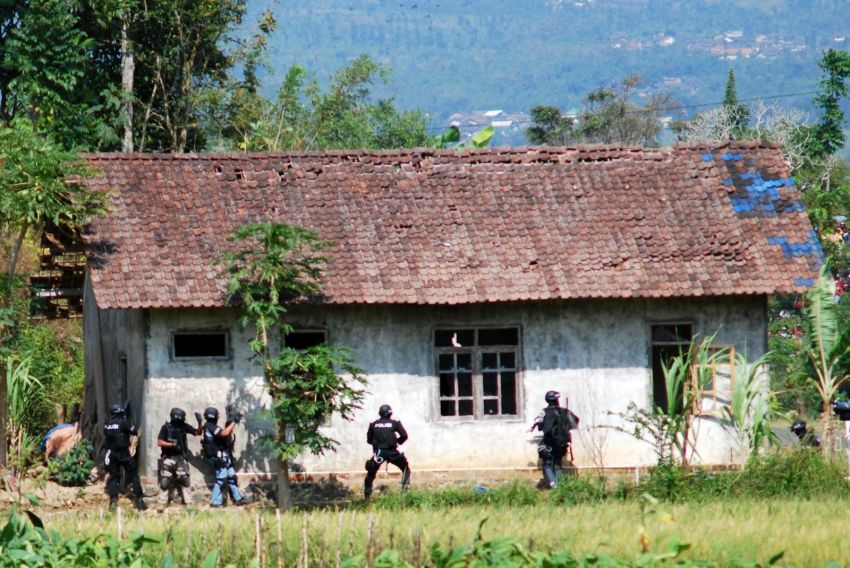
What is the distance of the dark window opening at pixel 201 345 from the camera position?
21938mm

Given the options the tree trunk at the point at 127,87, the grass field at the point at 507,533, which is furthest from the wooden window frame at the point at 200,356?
the tree trunk at the point at 127,87

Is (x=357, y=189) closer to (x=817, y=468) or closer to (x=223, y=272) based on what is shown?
(x=223, y=272)

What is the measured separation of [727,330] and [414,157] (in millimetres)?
5236

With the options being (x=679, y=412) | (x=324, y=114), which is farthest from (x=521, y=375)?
(x=324, y=114)

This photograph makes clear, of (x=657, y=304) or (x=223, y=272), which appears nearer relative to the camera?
(x=223, y=272)

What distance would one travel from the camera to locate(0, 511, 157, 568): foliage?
13570 millimetres

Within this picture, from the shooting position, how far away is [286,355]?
20.5 m

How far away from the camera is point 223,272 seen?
2141cm

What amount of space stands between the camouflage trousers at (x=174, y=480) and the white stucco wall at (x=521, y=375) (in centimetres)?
44

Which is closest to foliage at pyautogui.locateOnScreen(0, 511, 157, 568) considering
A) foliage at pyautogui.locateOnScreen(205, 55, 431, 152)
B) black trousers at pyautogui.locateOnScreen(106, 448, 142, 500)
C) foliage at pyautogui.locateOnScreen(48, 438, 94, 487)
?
black trousers at pyautogui.locateOnScreen(106, 448, 142, 500)

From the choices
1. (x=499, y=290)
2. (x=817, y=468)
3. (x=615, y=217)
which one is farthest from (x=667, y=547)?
(x=615, y=217)

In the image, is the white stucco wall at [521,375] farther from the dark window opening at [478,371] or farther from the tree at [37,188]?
the tree at [37,188]

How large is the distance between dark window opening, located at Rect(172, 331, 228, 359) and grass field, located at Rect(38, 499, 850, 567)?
5233mm

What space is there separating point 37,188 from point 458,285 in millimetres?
→ 5735
